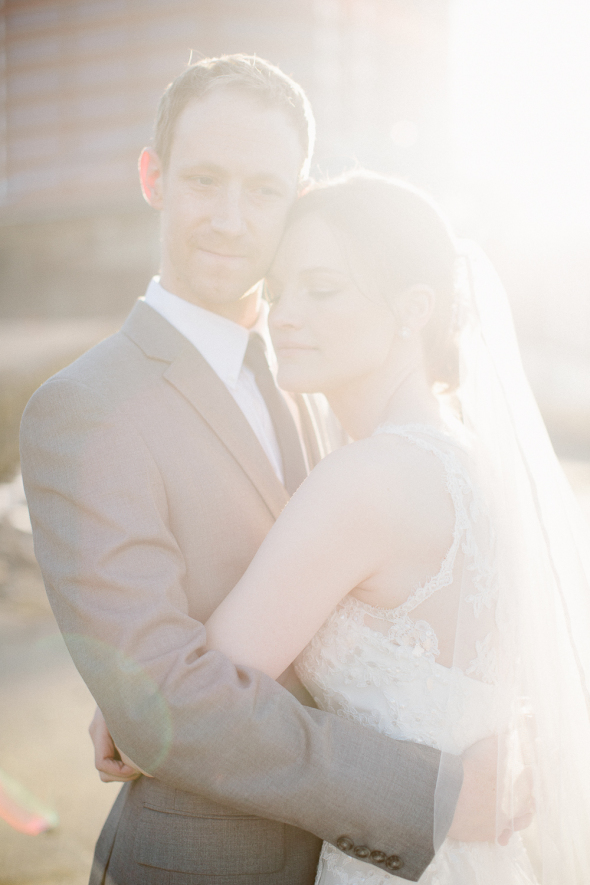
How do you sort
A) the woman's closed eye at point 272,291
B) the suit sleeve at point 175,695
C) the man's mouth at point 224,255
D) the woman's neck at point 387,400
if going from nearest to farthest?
the suit sleeve at point 175,695
the woman's neck at point 387,400
the man's mouth at point 224,255
the woman's closed eye at point 272,291

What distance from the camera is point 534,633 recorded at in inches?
69.7

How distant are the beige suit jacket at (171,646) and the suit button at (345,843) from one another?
1 cm

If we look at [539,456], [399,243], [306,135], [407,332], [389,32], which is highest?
[389,32]

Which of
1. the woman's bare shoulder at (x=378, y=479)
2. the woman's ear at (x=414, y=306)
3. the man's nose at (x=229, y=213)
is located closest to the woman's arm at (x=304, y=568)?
the woman's bare shoulder at (x=378, y=479)

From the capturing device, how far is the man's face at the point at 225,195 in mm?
2121

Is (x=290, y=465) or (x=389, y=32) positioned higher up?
(x=389, y=32)

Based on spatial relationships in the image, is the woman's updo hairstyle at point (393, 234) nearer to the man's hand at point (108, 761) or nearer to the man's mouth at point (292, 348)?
the man's mouth at point (292, 348)

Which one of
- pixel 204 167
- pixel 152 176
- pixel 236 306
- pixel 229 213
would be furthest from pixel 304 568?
pixel 152 176

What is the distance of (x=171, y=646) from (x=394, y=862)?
2.32ft

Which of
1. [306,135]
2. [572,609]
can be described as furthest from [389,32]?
[572,609]

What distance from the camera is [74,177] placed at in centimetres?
2005

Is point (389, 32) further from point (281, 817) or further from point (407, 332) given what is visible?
point (281, 817)

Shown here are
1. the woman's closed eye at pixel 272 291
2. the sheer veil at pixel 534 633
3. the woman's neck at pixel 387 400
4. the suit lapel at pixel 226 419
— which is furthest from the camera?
the woman's closed eye at pixel 272 291

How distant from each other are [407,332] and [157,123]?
112cm
